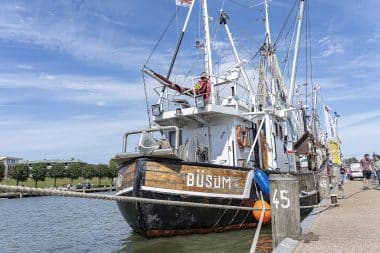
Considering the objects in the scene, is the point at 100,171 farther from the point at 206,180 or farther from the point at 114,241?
the point at 206,180

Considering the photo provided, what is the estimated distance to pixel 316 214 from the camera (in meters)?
11.7

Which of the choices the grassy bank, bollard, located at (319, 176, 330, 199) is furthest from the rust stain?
the grassy bank

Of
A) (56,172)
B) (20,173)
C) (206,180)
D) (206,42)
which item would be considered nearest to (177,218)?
(206,180)

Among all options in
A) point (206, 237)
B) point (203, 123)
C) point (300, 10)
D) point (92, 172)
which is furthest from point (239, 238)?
point (92, 172)

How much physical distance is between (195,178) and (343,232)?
430 cm

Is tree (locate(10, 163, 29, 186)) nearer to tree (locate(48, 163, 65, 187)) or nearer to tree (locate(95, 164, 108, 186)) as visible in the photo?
tree (locate(48, 163, 65, 187))

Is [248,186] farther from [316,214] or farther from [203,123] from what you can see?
[203,123]

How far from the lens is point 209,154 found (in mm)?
14781

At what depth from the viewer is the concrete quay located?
702cm

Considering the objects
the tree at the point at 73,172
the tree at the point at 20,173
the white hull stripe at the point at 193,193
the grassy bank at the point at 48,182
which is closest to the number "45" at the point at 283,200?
the white hull stripe at the point at 193,193

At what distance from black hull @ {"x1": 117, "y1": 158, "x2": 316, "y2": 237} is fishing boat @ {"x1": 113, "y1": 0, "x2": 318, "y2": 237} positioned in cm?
3

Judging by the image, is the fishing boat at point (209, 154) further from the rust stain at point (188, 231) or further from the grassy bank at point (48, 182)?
the grassy bank at point (48, 182)

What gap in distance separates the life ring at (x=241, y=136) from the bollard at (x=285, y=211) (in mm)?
6555

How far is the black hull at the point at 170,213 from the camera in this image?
35.4 ft
